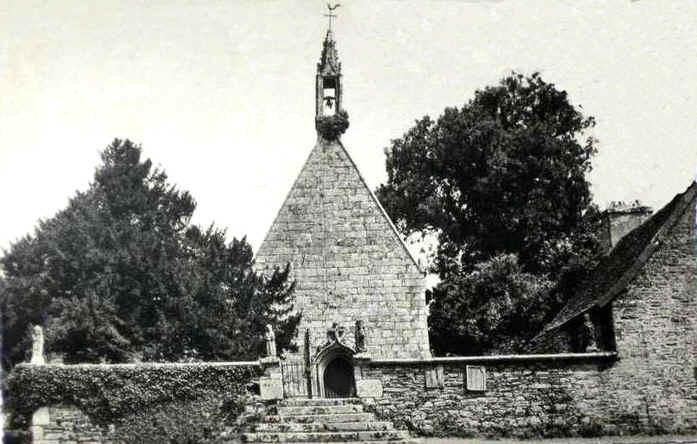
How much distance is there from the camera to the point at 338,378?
21391mm

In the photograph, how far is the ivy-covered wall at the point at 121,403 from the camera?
1788cm

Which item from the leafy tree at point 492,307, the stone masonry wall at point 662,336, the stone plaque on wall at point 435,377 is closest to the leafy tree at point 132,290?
the stone plaque on wall at point 435,377

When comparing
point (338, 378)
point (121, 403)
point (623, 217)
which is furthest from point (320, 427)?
point (623, 217)

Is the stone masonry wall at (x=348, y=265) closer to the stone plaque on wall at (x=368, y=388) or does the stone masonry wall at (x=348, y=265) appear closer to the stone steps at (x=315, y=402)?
the stone steps at (x=315, y=402)

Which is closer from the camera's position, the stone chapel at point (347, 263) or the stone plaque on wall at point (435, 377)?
the stone plaque on wall at point (435, 377)

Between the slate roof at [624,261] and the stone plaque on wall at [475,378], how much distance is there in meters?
4.27

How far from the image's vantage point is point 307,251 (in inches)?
1027

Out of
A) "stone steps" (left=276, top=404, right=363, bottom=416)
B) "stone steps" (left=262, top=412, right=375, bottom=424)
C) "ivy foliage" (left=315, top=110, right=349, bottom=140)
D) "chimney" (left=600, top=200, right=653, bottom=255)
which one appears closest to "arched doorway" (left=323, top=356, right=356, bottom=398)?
"stone steps" (left=276, top=404, right=363, bottom=416)

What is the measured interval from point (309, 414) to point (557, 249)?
65.7 feet

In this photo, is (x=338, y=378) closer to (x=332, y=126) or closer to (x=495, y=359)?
(x=495, y=359)

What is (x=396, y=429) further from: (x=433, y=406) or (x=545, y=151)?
(x=545, y=151)

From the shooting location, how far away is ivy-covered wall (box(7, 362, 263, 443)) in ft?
58.6

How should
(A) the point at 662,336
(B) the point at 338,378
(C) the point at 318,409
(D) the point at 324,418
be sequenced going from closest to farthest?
(D) the point at 324,418 → (C) the point at 318,409 → (A) the point at 662,336 → (B) the point at 338,378

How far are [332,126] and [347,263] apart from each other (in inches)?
220
